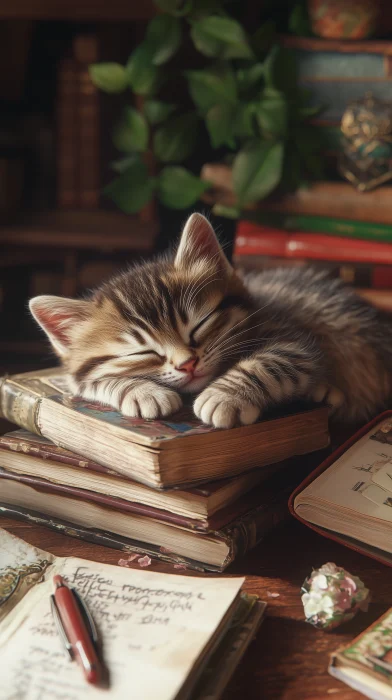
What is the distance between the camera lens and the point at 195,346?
1002mm

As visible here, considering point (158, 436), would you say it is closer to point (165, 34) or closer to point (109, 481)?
point (109, 481)

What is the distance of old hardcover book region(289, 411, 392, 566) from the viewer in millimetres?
809

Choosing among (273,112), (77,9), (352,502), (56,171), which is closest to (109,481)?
(352,502)

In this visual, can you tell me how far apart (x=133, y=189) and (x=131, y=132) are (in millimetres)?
130

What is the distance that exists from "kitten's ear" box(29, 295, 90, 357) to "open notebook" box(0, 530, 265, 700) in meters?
0.36

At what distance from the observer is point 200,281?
1.05 meters

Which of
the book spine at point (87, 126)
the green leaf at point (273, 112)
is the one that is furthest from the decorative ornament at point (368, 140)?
the book spine at point (87, 126)

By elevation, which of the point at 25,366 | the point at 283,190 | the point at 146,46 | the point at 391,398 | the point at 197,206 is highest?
the point at 146,46

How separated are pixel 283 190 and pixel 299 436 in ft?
2.38

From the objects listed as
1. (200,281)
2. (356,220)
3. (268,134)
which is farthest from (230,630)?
(268,134)

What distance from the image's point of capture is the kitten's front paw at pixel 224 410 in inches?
33.3

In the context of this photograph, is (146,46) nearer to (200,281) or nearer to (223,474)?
(200,281)

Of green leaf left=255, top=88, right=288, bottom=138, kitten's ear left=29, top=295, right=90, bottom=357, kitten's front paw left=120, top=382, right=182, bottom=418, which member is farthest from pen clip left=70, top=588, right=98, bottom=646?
green leaf left=255, top=88, right=288, bottom=138

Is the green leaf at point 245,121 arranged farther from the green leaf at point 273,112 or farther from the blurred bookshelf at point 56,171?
the blurred bookshelf at point 56,171
